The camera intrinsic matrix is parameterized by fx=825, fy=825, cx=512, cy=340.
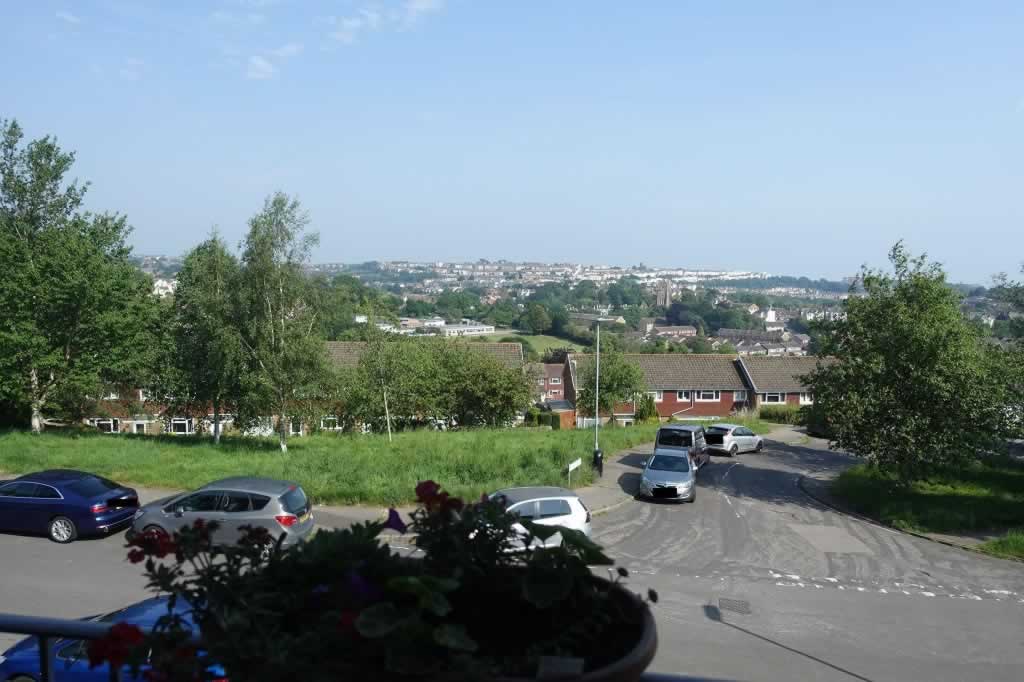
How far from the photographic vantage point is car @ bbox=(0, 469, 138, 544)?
56.2 feet

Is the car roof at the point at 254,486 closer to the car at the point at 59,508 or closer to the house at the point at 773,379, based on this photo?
the car at the point at 59,508

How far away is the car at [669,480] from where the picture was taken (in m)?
23.8

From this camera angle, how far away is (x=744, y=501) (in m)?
25.1

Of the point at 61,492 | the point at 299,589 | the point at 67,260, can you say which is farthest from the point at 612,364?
the point at 299,589

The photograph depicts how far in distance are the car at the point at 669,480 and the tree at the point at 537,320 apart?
120941mm

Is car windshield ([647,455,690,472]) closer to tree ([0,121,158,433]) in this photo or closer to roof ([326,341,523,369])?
tree ([0,121,158,433])

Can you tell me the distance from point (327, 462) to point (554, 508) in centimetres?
1038

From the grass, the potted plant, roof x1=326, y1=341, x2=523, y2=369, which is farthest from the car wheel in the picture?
roof x1=326, y1=341, x2=523, y2=369

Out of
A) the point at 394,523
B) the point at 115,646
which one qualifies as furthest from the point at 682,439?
the point at 115,646

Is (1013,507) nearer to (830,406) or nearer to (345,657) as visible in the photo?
(830,406)

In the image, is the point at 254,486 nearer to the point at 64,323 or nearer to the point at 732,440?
→ the point at 64,323

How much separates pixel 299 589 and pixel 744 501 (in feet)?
79.9

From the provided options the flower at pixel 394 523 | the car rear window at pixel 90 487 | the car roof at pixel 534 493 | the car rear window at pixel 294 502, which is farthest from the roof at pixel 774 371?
the flower at pixel 394 523

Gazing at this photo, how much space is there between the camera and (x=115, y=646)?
7.14 feet
